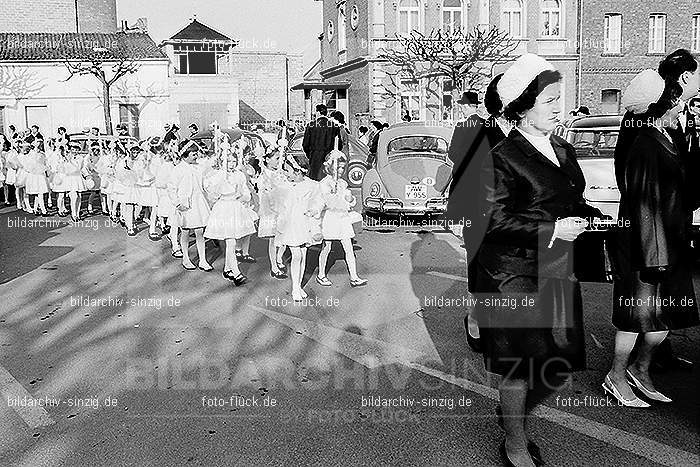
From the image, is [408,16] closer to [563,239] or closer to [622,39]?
[622,39]

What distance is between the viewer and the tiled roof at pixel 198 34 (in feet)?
137

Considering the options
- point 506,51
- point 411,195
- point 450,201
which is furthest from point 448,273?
point 506,51

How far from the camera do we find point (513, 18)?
36.2m

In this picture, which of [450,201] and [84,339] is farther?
[84,339]

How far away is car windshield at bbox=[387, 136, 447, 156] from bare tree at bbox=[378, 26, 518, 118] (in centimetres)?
1562

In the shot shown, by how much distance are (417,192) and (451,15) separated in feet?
78.9

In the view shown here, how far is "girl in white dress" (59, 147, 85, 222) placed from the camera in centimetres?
1599

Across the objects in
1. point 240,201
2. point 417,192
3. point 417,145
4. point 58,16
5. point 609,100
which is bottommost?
point 417,192

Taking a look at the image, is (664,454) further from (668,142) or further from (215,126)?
(215,126)

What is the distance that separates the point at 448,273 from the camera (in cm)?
966

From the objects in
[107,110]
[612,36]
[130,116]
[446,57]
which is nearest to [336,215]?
[446,57]

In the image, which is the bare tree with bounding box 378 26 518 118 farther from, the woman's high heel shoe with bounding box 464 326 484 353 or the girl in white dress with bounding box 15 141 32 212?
the woman's high heel shoe with bounding box 464 326 484 353

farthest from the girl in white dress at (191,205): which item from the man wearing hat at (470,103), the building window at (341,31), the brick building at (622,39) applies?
the building window at (341,31)

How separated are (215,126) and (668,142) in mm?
6628
